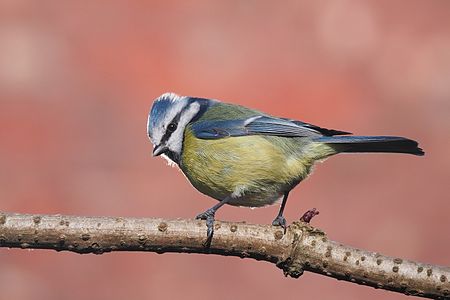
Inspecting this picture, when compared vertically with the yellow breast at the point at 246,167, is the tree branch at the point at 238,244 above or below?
below

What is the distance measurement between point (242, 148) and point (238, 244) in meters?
0.81

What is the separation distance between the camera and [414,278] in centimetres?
196

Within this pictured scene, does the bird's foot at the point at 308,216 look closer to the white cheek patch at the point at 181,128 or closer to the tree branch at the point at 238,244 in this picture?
the tree branch at the point at 238,244

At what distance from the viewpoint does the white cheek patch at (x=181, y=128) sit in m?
2.88

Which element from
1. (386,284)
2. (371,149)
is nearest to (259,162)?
(371,149)

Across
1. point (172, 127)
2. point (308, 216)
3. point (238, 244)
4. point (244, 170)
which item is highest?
point (172, 127)

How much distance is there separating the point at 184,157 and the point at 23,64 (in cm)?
304

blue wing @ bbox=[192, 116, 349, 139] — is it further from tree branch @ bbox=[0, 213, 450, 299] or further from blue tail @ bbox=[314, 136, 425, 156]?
tree branch @ bbox=[0, 213, 450, 299]

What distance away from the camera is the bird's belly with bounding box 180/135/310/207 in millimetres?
2738

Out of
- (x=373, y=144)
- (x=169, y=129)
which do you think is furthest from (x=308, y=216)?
(x=169, y=129)

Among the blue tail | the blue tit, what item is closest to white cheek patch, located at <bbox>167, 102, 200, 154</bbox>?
the blue tit

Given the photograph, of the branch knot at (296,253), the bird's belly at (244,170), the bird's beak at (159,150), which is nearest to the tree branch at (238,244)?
the branch knot at (296,253)

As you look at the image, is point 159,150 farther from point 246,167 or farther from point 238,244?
point 238,244

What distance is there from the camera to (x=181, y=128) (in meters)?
2.95
